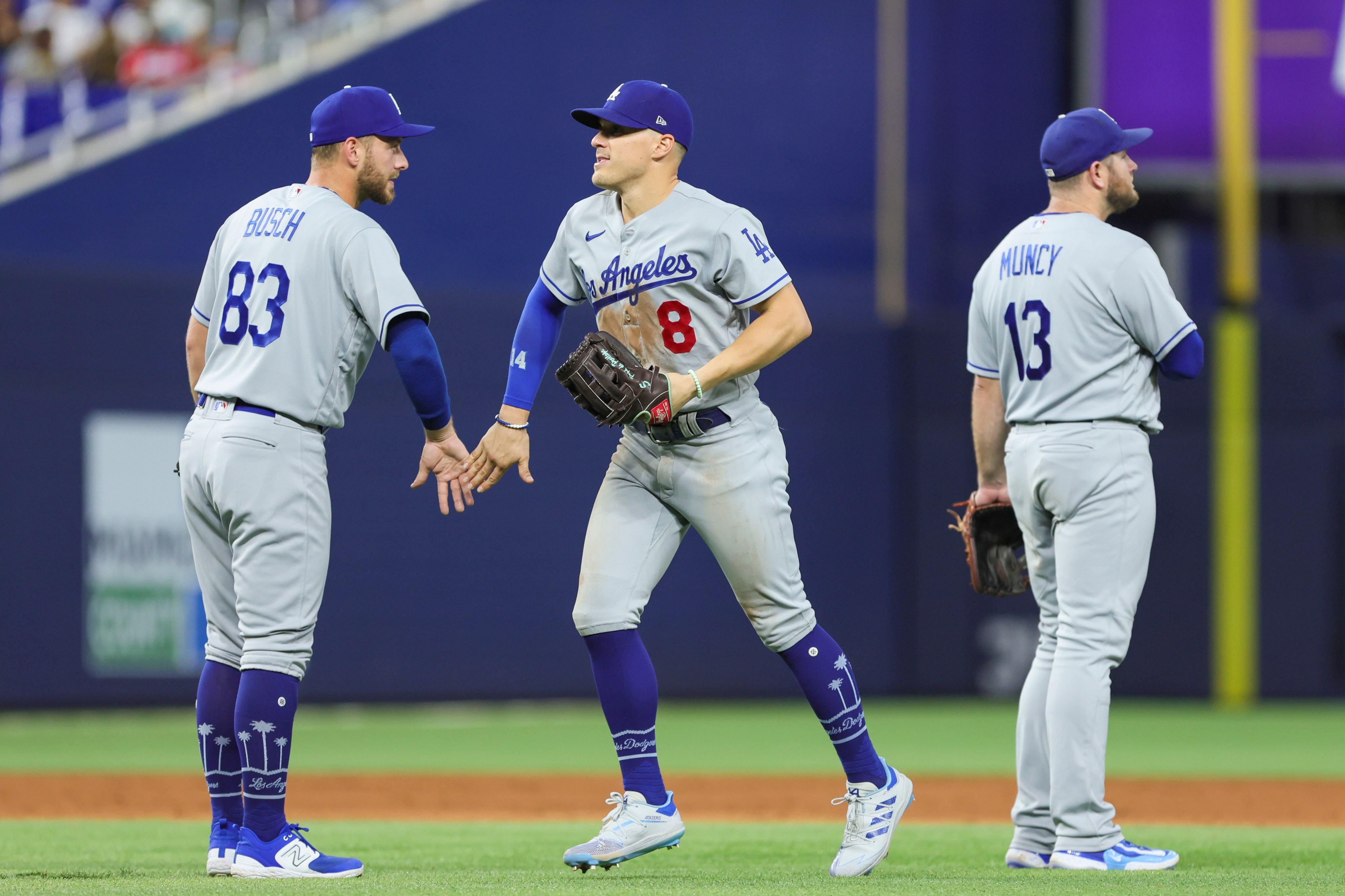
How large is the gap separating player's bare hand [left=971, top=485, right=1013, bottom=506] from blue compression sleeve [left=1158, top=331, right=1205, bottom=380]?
0.66 meters

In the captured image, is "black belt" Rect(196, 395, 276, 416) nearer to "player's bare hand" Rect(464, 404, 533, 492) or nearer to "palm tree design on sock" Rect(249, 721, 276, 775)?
"player's bare hand" Rect(464, 404, 533, 492)

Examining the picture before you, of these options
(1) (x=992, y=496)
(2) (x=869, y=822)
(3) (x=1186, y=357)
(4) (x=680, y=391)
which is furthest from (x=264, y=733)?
(3) (x=1186, y=357)

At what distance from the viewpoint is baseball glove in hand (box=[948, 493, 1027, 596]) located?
559 centimetres

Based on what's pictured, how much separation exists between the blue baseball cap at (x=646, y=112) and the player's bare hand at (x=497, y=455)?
2.76 ft

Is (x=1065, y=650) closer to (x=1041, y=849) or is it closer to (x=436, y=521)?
(x=1041, y=849)

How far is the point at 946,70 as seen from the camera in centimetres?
1491

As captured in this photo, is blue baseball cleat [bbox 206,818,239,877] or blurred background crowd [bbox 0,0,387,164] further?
blurred background crowd [bbox 0,0,387,164]

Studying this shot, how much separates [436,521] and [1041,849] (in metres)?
Answer: 8.54

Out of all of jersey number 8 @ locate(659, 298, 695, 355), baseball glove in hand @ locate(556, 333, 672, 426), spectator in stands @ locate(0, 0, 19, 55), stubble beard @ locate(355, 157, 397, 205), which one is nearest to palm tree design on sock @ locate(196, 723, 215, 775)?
baseball glove in hand @ locate(556, 333, 672, 426)

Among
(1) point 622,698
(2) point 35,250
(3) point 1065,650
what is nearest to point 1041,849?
(3) point 1065,650

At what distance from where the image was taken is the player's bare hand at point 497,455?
4938mm

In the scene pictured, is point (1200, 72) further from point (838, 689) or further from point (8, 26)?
point (838, 689)

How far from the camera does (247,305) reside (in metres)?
4.91

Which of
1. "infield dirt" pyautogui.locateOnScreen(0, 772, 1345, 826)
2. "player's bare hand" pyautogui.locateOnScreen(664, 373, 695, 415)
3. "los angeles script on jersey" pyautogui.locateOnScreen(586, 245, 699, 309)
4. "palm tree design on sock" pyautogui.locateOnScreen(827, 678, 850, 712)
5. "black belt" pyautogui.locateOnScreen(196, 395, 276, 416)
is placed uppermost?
"los angeles script on jersey" pyautogui.locateOnScreen(586, 245, 699, 309)
